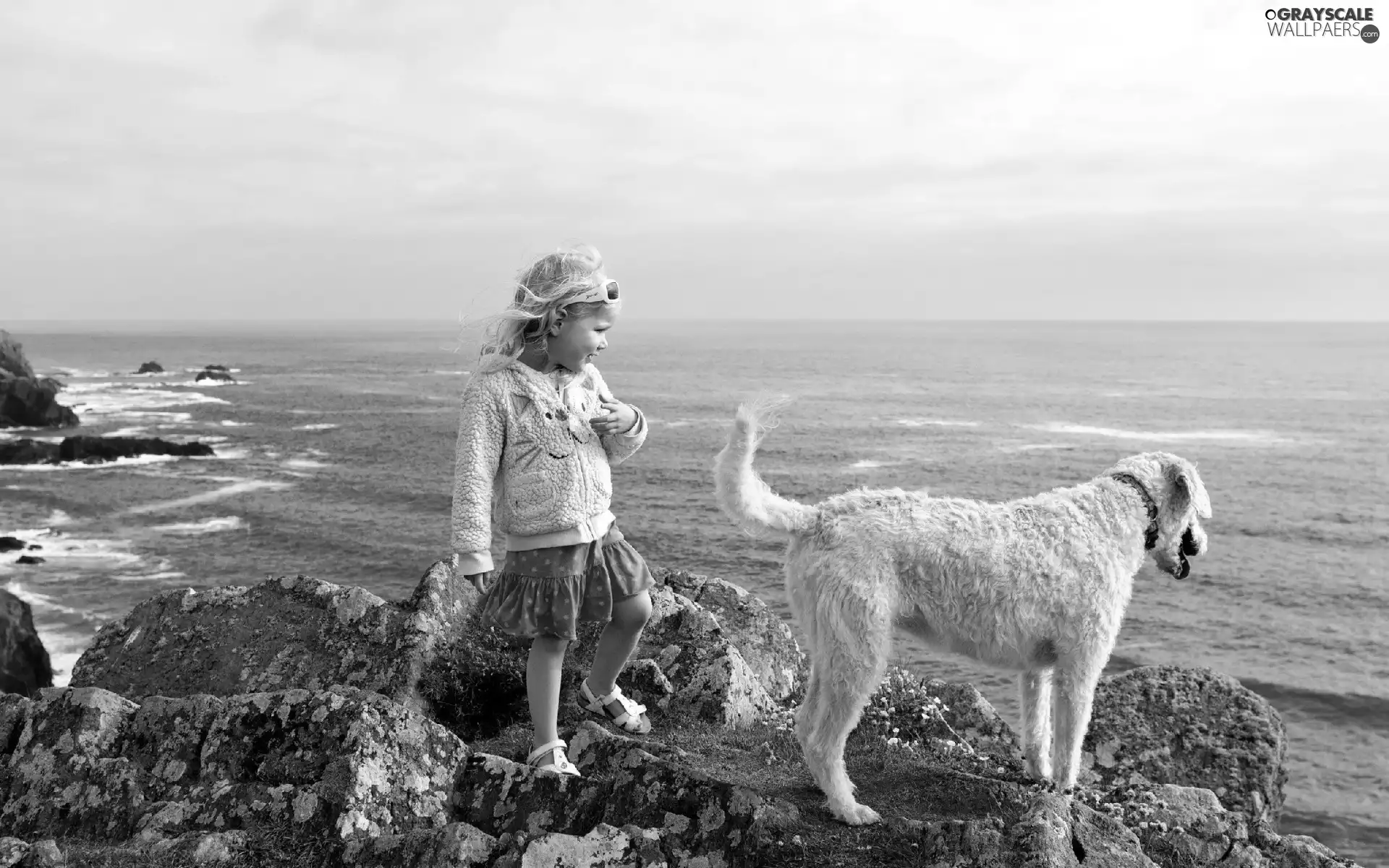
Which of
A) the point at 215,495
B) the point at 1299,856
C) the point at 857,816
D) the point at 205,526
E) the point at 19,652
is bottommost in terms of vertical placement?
the point at 205,526

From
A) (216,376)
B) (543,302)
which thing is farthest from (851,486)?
(216,376)

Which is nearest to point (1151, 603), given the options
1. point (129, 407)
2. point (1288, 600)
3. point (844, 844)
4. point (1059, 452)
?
point (1288, 600)

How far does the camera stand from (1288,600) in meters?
32.4

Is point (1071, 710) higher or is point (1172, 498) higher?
point (1172, 498)

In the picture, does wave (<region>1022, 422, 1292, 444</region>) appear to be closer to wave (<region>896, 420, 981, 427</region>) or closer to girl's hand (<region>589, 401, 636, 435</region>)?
wave (<region>896, 420, 981, 427</region>)

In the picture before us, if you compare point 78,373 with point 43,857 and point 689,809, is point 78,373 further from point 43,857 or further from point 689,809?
point 689,809

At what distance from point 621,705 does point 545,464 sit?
2339 millimetres

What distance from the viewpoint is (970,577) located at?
233 inches

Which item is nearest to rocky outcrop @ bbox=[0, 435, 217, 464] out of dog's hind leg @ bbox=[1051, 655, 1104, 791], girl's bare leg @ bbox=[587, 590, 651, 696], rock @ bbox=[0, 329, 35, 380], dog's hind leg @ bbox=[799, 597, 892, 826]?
rock @ bbox=[0, 329, 35, 380]

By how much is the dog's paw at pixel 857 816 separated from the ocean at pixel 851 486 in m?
2.59

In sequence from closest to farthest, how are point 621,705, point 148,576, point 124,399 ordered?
point 621,705, point 148,576, point 124,399

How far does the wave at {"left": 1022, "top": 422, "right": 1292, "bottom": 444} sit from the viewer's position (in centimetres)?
6400

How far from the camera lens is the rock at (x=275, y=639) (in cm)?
755

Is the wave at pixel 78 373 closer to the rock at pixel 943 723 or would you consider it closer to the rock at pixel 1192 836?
the rock at pixel 943 723
